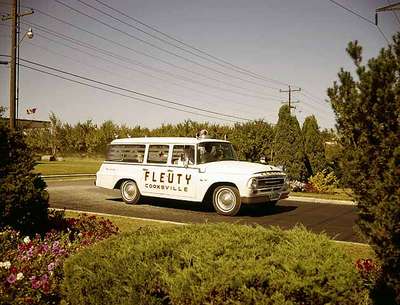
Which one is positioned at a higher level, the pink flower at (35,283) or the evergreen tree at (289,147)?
the evergreen tree at (289,147)

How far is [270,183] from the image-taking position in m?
11.2

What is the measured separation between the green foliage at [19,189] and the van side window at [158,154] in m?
5.76

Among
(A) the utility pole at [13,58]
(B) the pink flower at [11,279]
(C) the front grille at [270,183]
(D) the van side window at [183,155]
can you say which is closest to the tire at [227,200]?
(C) the front grille at [270,183]

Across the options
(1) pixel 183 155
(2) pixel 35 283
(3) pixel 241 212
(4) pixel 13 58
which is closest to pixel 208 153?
(1) pixel 183 155

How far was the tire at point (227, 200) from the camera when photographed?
10875mm

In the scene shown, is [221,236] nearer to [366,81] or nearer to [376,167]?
[376,167]

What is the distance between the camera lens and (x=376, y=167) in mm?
3318

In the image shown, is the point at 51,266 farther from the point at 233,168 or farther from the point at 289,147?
the point at 289,147

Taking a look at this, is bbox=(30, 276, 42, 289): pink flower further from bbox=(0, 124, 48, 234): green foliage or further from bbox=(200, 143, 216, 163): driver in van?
bbox=(200, 143, 216, 163): driver in van

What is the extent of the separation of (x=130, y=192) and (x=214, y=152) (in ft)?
11.1

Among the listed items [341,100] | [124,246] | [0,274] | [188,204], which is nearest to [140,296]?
[124,246]

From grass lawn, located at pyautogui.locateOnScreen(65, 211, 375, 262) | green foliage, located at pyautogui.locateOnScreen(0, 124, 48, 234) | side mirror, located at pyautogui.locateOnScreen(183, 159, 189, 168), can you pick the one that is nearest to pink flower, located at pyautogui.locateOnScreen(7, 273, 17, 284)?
green foliage, located at pyautogui.locateOnScreen(0, 124, 48, 234)

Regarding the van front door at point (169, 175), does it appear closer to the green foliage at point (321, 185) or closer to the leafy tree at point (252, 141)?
the green foliage at point (321, 185)

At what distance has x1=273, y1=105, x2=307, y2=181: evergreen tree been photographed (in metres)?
19.9
